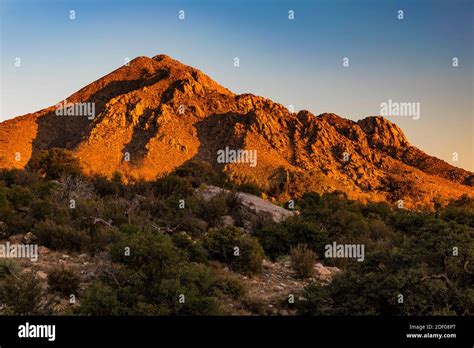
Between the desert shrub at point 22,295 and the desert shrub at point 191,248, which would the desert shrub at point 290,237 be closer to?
the desert shrub at point 191,248

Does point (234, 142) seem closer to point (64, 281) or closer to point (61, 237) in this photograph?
point (61, 237)

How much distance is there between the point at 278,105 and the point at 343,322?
63.2 m

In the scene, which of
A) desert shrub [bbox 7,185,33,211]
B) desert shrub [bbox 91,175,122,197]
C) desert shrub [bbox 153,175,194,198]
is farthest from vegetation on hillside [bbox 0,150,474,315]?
desert shrub [bbox 91,175,122,197]

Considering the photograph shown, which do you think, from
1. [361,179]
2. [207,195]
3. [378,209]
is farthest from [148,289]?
[361,179]

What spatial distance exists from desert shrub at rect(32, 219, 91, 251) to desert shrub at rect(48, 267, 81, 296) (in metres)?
2.98

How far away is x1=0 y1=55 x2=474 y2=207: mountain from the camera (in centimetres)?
5084

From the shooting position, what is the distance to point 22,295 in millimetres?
7938

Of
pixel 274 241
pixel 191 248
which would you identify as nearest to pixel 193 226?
pixel 274 241

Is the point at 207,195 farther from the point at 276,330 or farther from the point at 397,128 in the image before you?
the point at 397,128

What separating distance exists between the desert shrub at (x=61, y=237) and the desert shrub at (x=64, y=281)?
298cm

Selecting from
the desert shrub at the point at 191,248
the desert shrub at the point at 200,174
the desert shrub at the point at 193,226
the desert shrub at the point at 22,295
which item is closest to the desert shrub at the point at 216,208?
the desert shrub at the point at 193,226

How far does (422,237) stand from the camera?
9.38 meters

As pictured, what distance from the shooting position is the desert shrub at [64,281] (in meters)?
9.20

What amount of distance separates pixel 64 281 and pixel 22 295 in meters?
1.40
